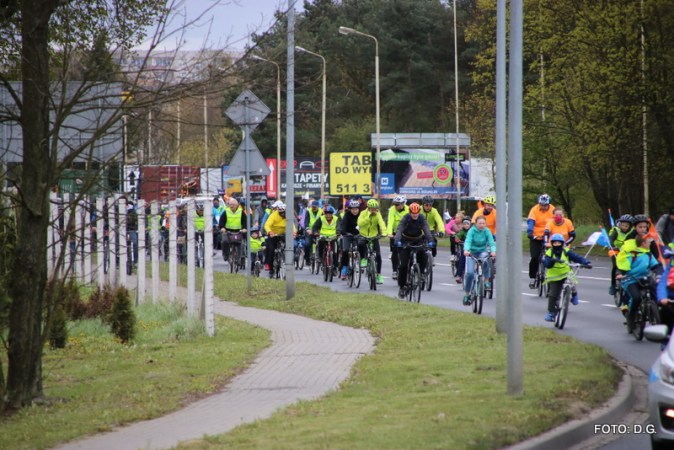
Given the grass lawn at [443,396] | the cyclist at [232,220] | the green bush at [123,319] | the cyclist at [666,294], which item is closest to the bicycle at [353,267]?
the cyclist at [232,220]

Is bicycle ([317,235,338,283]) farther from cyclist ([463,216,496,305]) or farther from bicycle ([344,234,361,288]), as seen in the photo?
cyclist ([463,216,496,305])

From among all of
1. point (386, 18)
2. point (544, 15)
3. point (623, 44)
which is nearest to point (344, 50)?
point (386, 18)

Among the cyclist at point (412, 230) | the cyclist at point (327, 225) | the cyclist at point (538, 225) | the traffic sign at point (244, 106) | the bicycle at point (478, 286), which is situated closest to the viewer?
the traffic sign at point (244, 106)

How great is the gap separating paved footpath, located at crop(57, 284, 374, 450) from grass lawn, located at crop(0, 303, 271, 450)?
23 cm

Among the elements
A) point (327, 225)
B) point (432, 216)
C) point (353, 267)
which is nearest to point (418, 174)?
point (327, 225)

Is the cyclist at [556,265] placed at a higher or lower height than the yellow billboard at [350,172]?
lower

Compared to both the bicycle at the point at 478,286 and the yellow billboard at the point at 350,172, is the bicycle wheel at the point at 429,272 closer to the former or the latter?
the bicycle at the point at 478,286

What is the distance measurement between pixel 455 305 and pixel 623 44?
55.6 ft

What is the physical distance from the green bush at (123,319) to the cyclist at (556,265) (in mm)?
5959

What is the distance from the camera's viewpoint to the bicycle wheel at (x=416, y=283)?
1711cm

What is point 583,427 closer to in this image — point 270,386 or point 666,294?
point 666,294

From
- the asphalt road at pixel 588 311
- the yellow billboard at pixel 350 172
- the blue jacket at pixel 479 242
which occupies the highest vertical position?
the yellow billboard at pixel 350 172

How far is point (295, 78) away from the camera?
912 cm

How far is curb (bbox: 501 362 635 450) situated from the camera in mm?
6254
